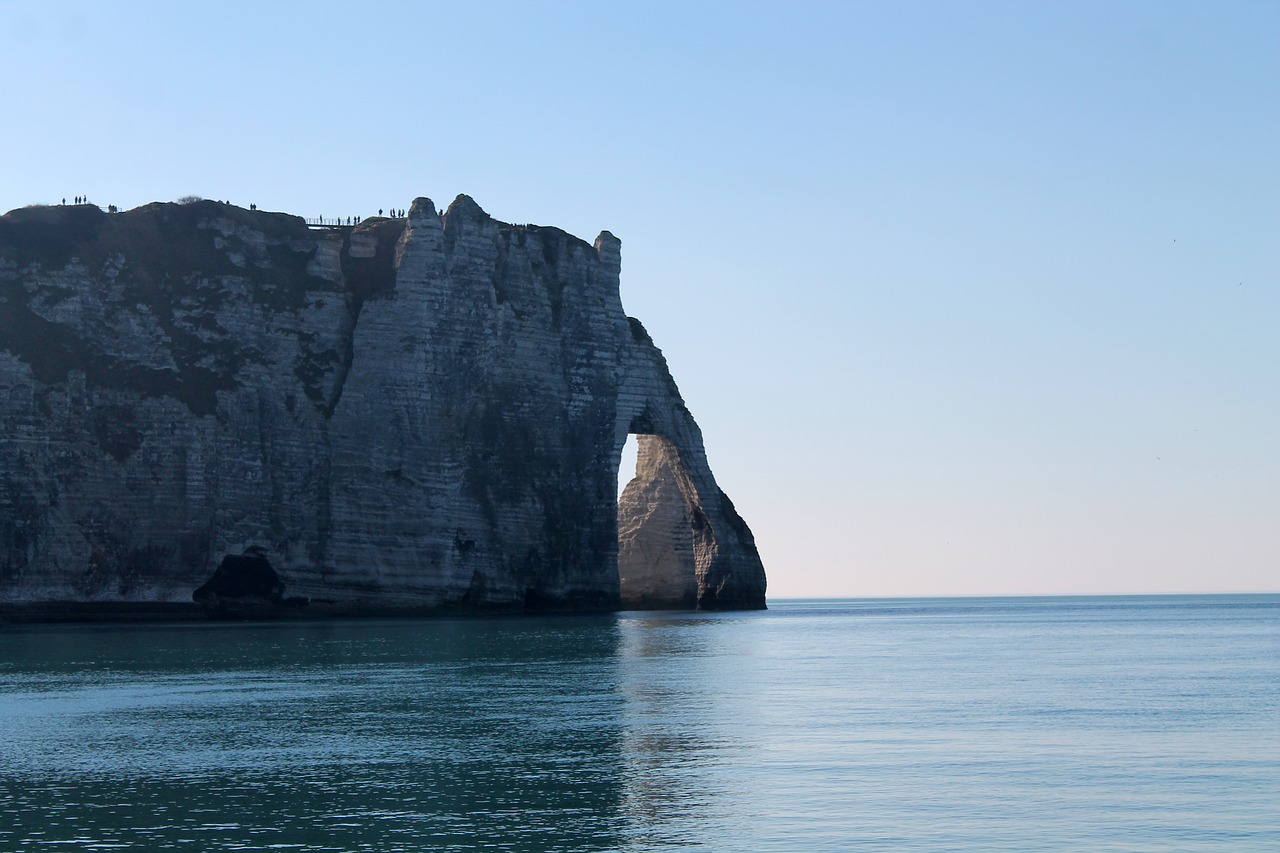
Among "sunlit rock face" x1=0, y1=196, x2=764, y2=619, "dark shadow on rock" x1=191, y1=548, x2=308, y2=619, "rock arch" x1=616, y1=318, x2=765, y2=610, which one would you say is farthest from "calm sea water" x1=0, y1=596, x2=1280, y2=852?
"rock arch" x1=616, y1=318, x2=765, y2=610

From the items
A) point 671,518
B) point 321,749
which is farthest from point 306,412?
point 321,749

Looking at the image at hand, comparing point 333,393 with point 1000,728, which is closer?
point 1000,728

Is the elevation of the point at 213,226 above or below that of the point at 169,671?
above

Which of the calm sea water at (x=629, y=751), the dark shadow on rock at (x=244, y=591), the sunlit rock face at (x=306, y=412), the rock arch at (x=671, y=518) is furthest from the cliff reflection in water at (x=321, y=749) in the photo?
the rock arch at (x=671, y=518)

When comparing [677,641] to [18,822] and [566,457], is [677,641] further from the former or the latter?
[18,822]

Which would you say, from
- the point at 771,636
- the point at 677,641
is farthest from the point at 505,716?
the point at 771,636

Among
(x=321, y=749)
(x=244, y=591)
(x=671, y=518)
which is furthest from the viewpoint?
(x=671, y=518)

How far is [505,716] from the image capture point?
4266 centimetres

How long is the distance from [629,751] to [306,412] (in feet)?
230

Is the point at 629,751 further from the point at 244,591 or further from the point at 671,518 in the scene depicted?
the point at 671,518

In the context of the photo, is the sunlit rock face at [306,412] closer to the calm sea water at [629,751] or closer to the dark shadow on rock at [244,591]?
the dark shadow on rock at [244,591]

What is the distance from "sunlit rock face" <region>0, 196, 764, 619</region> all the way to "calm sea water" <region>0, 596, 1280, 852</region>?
90.4ft

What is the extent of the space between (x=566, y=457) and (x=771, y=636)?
25834 millimetres

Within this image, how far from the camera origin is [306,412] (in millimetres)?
101250
